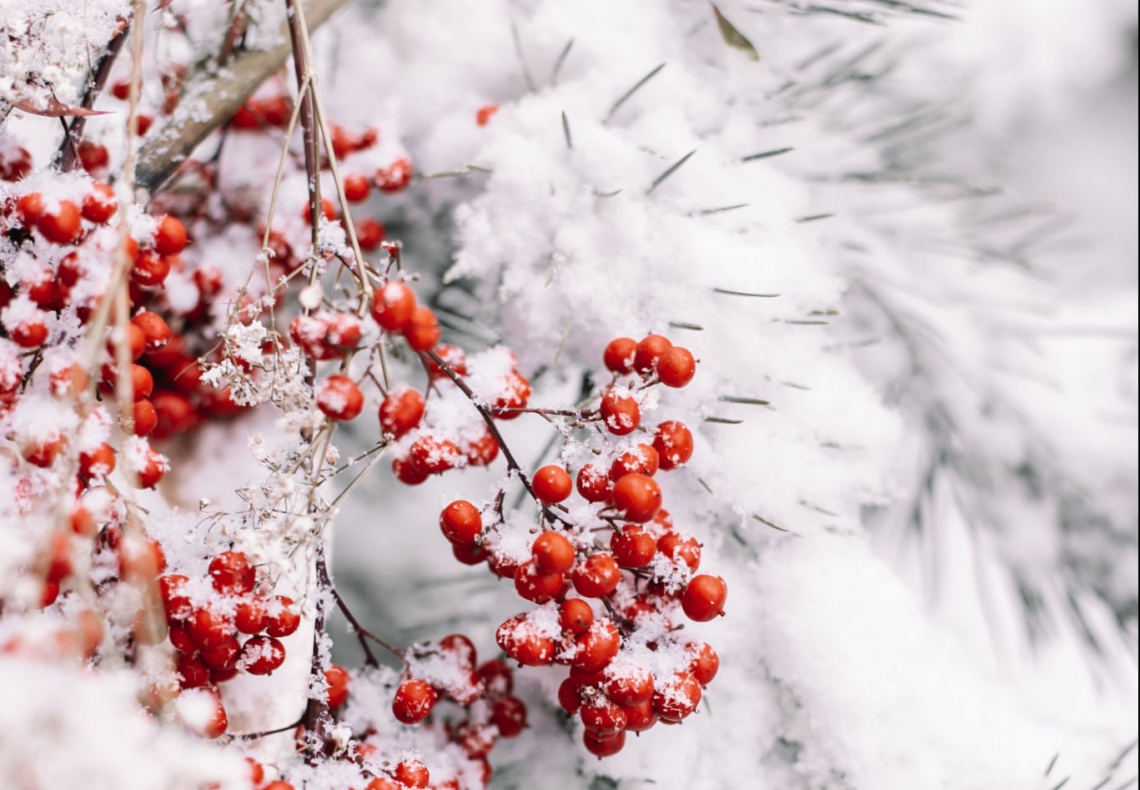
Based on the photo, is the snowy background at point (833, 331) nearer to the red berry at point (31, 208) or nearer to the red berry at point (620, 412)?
the red berry at point (620, 412)

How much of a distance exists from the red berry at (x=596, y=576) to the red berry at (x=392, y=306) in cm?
13

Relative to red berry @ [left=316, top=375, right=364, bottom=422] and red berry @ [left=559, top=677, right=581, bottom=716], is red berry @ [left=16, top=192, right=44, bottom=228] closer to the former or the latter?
red berry @ [left=316, top=375, right=364, bottom=422]

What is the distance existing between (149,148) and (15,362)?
0.13 m

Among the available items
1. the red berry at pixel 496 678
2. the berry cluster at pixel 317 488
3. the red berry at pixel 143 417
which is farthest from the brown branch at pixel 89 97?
the red berry at pixel 496 678

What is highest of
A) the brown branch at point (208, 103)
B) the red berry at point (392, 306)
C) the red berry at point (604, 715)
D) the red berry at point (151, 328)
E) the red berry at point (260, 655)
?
the brown branch at point (208, 103)

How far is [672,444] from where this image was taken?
406 mm

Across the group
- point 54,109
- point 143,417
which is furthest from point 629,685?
point 54,109

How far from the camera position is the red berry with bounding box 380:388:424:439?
35 centimetres

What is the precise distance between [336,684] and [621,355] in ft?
0.69

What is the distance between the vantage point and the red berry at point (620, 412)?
392 millimetres

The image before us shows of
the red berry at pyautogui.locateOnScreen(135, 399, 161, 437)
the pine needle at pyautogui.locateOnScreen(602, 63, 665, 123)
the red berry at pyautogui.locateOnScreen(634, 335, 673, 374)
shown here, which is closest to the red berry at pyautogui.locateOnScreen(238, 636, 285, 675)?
the red berry at pyautogui.locateOnScreen(135, 399, 161, 437)

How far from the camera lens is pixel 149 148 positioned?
44cm

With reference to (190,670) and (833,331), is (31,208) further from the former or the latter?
(833,331)

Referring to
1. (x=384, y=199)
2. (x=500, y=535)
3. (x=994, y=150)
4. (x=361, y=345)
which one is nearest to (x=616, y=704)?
(x=500, y=535)
